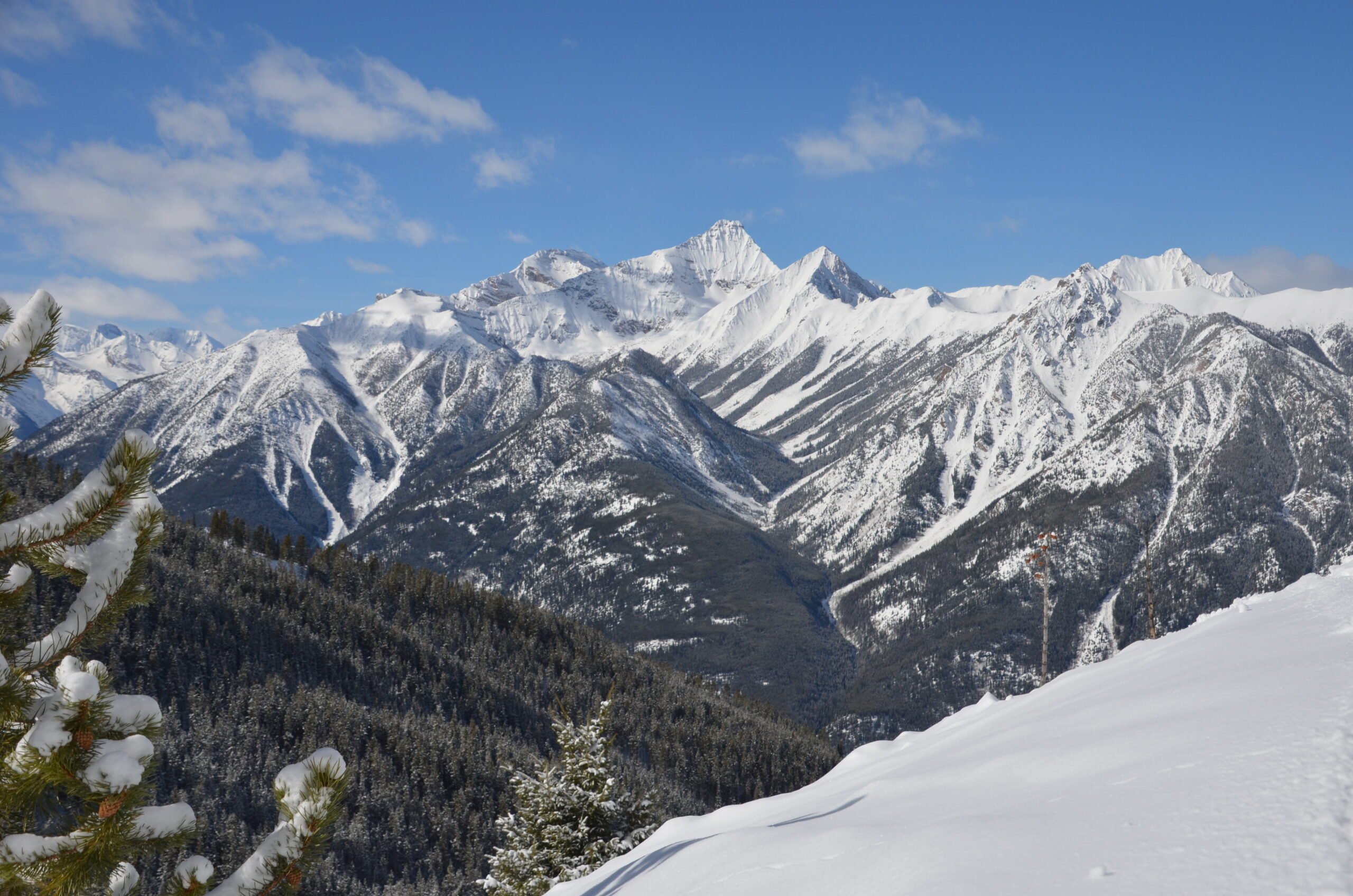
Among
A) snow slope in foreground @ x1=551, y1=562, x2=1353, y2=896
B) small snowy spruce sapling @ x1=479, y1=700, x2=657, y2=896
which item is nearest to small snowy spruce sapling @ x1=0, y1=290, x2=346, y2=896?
snow slope in foreground @ x1=551, y1=562, x2=1353, y2=896

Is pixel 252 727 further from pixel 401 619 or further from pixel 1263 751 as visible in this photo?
pixel 1263 751

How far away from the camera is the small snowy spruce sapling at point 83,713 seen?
5.90 m

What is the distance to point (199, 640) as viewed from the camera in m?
103

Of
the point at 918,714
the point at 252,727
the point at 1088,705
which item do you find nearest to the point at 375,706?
the point at 252,727

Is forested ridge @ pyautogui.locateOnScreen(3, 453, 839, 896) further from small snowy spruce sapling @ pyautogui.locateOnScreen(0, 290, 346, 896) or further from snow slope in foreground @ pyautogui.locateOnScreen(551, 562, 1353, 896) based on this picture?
small snowy spruce sapling @ pyautogui.locateOnScreen(0, 290, 346, 896)

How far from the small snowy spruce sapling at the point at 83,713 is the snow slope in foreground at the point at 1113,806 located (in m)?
5.14

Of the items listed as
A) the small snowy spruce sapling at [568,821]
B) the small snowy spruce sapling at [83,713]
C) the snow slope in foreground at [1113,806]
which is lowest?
the small snowy spruce sapling at [568,821]

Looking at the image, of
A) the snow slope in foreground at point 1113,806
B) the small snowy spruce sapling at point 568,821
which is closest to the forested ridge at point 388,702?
the small snowy spruce sapling at point 568,821

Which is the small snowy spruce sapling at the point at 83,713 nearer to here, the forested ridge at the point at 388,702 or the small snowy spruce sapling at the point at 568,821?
the small snowy spruce sapling at the point at 568,821

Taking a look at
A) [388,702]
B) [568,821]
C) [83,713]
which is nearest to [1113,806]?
[83,713]

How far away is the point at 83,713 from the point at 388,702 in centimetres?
11711

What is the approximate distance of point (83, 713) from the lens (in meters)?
5.96

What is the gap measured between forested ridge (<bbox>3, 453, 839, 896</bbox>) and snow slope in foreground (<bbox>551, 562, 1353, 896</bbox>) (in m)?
61.3

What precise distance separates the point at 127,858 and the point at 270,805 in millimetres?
91703
